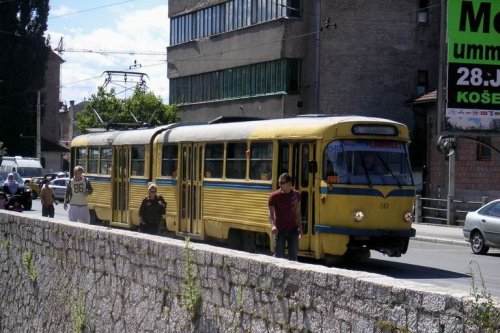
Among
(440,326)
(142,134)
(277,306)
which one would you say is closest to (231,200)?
(142,134)

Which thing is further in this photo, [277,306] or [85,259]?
[85,259]

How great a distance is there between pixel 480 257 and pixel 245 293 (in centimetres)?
1685

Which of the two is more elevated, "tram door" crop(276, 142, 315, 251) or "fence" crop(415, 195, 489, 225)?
"tram door" crop(276, 142, 315, 251)

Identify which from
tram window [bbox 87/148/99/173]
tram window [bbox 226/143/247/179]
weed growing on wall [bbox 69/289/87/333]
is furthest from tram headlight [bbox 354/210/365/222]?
tram window [bbox 87/148/99/173]

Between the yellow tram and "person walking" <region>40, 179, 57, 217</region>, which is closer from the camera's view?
the yellow tram

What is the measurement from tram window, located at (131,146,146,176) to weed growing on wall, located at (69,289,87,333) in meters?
14.1

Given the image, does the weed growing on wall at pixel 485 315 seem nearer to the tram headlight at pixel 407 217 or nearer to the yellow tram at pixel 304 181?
the yellow tram at pixel 304 181

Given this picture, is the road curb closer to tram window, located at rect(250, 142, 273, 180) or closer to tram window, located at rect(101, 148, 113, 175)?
tram window, located at rect(101, 148, 113, 175)

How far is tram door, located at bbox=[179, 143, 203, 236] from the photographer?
22.2 metres

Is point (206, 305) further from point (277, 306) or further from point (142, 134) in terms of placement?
point (142, 134)

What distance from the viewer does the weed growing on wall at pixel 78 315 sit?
1156cm

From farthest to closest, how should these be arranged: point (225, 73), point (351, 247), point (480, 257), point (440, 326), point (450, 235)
→ 1. point (225, 73)
2. point (450, 235)
3. point (480, 257)
4. point (351, 247)
5. point (440, 326)

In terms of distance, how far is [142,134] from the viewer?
86.2 ft

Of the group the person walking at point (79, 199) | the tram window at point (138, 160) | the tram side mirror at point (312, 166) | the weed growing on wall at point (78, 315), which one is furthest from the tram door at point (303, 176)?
the tram window at point (138, 160)
